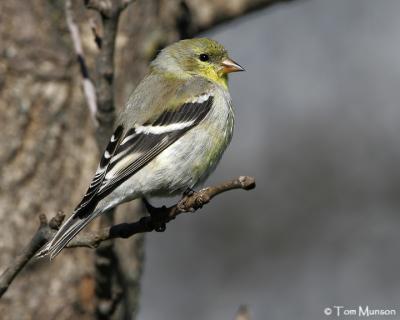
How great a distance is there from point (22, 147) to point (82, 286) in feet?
3.14

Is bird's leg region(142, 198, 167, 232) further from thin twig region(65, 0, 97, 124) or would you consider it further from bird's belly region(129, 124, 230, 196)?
thin twig region(65, 0, 97, 124)

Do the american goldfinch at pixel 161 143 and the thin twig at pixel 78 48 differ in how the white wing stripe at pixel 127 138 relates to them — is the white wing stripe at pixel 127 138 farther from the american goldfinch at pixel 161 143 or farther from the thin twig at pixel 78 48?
the thin twig at pixel 78 48

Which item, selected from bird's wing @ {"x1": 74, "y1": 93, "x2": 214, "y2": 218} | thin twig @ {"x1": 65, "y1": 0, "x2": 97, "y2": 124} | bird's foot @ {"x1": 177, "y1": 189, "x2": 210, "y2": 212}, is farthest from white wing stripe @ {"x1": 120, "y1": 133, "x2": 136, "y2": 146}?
bird's foot @ {"x1": 177, "y1": 189, "x2": 210, "y2": 212}

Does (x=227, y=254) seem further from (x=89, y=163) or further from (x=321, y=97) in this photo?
(x=89, y=163)

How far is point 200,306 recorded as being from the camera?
983 centimetres

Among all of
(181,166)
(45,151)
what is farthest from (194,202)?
(45,151)

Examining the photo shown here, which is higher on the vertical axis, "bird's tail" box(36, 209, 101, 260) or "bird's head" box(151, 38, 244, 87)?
"bird's head" box(151, 38, 244, 87)

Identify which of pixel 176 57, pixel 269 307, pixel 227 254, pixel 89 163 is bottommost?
pixel 269 307

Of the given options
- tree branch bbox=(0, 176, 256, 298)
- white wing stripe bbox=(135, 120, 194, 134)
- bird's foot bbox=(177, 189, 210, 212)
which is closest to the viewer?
tree branch bbox=(0, 176, 256, 298)

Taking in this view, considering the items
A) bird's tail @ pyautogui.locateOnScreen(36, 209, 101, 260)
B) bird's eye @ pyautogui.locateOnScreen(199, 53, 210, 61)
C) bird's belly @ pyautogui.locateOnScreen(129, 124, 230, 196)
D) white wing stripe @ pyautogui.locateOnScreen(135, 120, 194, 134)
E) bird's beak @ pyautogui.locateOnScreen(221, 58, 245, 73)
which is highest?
bird's eye @ pyautogui.locateOnScreen(199, 53, 210, 61)

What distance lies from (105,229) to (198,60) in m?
2.16

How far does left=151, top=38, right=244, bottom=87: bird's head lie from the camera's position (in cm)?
562

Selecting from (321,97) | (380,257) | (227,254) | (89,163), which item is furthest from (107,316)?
(321,97)

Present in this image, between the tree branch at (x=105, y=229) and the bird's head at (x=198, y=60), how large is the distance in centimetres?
165
